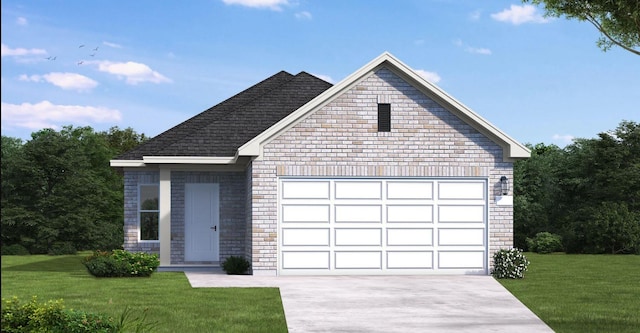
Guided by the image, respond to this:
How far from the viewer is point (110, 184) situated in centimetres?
5144

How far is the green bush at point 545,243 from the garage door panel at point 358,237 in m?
18.3

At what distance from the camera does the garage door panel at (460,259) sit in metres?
22.0

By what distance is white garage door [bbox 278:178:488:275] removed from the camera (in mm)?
21641

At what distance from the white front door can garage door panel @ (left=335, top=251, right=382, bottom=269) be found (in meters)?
4.76

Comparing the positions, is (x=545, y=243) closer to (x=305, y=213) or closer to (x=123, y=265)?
(x=305, y=213)

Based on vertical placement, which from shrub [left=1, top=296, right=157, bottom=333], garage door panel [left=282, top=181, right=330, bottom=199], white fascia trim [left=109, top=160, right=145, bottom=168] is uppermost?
white fascia trim [left=109, top=160, right=145, bottom=168]

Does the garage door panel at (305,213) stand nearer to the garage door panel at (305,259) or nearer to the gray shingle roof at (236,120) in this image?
the garage door panel at (305,259)

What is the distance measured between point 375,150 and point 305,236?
9.61 ft

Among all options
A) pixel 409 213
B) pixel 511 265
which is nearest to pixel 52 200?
pixel 409 213

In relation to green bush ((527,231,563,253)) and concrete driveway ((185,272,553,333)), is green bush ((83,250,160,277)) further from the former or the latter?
green bush ((527,231,563,253))

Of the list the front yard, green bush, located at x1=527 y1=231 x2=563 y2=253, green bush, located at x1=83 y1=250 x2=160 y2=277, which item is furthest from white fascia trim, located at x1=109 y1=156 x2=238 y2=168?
green bush, located at x1=527 y1=231 x2=563 y2=253

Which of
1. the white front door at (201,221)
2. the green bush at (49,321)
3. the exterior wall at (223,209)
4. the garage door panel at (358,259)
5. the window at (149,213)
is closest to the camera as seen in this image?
the green bush at (49,321)

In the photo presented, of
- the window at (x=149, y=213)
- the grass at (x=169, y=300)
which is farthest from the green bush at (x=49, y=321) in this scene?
the window at (x=149, y=213)

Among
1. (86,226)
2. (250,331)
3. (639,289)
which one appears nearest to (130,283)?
(250,331)
